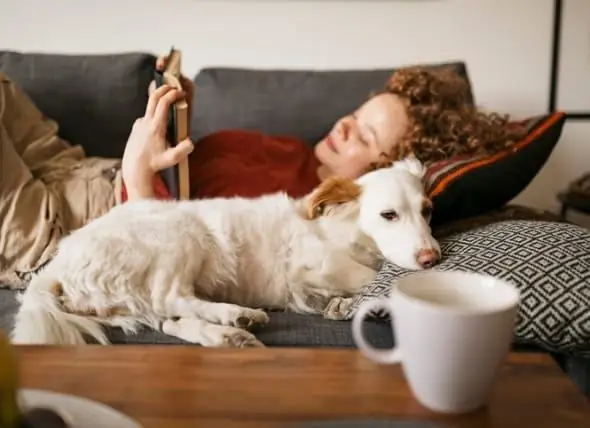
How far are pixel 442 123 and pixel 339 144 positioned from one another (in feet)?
0.98

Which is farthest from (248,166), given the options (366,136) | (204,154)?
(366,136)

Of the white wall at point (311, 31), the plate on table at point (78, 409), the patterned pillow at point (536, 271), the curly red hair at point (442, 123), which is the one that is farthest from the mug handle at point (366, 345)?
the white wall at point (311, 31)

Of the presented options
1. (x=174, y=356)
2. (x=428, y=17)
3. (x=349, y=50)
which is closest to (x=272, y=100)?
(x=349, y=50)

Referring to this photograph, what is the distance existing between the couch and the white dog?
69 cm

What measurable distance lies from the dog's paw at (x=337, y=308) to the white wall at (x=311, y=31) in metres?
1.35

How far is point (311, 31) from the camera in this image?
8.85ft

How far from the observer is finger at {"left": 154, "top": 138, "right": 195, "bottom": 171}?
6.02ft

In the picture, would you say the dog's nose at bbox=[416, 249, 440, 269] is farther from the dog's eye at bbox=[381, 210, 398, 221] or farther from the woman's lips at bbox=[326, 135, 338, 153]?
the woman's lips at bbox=[326, 135, 338, 153]

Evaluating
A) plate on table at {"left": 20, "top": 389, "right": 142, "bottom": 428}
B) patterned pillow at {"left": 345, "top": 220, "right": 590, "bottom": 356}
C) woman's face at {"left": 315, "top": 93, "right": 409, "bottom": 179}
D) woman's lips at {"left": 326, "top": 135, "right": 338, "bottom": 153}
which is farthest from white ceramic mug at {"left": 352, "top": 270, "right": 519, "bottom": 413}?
woman's lips at {"left": 326, "top": 135, "right": 338, "bottom": 153}

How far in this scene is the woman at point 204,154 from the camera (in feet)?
6.11

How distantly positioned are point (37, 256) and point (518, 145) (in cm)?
119

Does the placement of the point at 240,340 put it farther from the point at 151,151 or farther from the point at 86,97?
the point at 86,97

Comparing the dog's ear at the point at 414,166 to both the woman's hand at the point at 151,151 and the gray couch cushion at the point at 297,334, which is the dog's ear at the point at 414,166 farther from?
the woman's hand at the point at 151,151

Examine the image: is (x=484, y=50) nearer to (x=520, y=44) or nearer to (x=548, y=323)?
(x=520, y=44)
